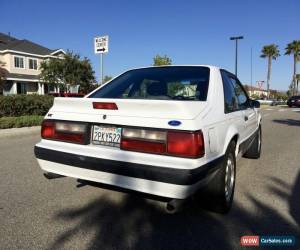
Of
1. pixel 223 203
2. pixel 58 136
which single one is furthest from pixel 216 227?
pixel 58 136

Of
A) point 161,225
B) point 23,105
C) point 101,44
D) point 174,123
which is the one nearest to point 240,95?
point 174,123

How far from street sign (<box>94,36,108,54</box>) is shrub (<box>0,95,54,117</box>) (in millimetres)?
3281

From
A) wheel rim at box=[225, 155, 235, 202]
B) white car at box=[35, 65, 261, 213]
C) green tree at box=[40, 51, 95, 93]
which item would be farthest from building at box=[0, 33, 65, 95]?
wheel rim at box=[225, 155, 235, 202]

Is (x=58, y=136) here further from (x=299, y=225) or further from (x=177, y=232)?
(x=299, y=225)

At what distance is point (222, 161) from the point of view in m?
3.32

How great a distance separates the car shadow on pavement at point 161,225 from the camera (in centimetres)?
294

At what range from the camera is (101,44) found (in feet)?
44.0

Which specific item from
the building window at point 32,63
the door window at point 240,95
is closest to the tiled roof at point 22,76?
the building window at point 32,63

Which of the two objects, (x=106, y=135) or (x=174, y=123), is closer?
(x=174, y=123)

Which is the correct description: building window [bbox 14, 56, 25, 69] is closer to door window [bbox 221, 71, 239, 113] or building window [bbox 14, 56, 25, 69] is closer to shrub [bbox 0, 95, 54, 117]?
shrub [bbox 0, 95, 54, 117]

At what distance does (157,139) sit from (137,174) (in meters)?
0.36

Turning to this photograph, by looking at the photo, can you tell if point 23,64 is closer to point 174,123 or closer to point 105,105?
point 105,105

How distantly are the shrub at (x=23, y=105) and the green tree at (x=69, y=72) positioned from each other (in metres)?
17.8

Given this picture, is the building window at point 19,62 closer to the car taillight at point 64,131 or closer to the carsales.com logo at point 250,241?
the car taillight at point 64,131
